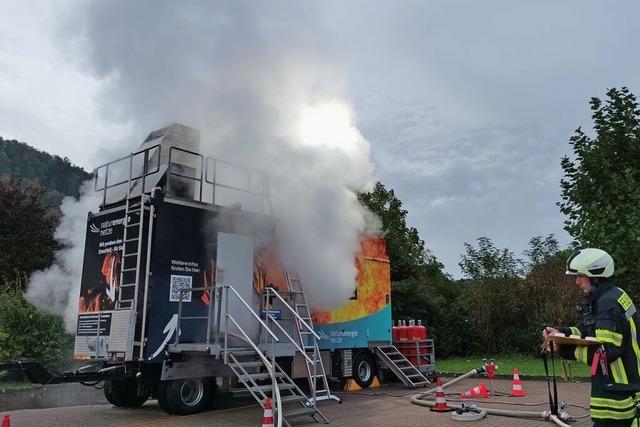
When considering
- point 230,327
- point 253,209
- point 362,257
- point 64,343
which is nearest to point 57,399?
point 64,343

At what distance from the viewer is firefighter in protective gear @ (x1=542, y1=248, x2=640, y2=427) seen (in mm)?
3623

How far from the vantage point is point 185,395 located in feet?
30.7

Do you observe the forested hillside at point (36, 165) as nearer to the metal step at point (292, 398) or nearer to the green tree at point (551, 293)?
the green tree at point (551, 293)

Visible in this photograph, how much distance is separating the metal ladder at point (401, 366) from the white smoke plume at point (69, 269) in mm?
6755

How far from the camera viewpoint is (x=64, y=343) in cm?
1593

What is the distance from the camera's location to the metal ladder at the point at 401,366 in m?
12.9

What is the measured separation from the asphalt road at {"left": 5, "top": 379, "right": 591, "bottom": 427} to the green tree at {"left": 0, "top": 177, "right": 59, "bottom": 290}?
12.1 m

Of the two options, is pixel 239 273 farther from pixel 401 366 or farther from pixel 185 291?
pixel 401 366

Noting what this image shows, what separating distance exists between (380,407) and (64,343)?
1027 cm

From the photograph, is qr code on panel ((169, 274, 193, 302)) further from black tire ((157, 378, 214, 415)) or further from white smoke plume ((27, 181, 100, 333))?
white smoke plume ((27, 181, 100, 333))

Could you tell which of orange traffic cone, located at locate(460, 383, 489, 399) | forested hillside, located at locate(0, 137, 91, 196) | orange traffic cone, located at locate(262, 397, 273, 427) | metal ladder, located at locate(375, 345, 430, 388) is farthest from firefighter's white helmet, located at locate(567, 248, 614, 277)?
forested hillside, located at locate(0, 137, 91, 196)

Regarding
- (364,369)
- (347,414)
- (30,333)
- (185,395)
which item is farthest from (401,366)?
(30,333)

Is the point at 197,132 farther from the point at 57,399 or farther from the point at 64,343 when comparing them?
the point at 64,343

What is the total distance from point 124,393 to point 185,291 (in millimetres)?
2771
